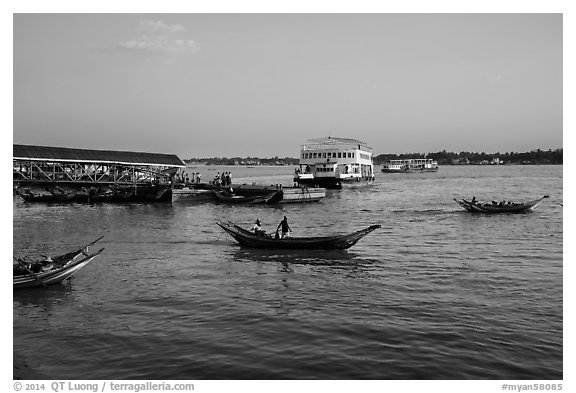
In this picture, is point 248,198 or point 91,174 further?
point 91,174

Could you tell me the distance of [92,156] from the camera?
57.4 metres

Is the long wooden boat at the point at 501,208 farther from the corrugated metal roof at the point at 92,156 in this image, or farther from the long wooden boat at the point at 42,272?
the corrugated metal roof at the point at 92,156

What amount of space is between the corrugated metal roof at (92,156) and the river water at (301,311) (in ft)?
89.2

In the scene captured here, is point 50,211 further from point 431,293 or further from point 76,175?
point 431,293

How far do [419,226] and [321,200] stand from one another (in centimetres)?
2331

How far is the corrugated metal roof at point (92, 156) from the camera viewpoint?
52.5 meters

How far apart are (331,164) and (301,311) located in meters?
62.0

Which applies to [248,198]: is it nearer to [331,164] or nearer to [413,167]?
[331,164]

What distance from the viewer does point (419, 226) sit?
34188 millimetres

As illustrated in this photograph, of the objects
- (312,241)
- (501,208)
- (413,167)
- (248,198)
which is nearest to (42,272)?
(312,241)

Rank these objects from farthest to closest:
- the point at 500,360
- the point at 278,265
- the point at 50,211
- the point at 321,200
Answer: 1. the point at 321,200
2. the point at 50,211
3. the point at 278,265
4. the point at 500,360

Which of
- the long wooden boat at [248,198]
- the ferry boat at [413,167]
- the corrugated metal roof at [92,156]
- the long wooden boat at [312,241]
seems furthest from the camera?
the ferry boat at [413,167]

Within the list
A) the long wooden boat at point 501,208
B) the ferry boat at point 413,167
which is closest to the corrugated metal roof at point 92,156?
the long wooden boat at point 501,208

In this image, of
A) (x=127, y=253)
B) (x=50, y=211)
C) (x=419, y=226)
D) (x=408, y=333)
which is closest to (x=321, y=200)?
(x=419, y=226)
